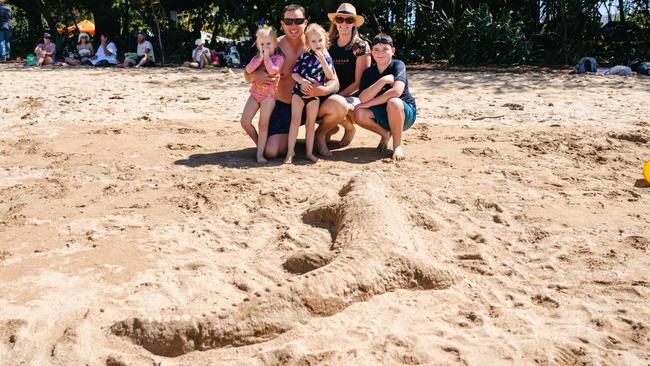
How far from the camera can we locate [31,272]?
3305 mm

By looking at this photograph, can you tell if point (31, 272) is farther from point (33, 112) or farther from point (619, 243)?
point (33, 112)

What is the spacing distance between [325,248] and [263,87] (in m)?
Answer: 2.06

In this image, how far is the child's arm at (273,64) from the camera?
5.21m

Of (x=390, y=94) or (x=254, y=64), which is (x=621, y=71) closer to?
(x=390, y=94)

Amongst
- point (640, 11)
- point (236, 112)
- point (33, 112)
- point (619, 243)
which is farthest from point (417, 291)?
point (640, 11)

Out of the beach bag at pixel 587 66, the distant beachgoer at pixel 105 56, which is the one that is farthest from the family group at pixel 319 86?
the distant beachgoer at pixel 105 56

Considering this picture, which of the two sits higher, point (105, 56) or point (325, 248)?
point (105, 56)

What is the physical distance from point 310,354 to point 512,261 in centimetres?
139

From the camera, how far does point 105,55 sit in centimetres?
1366


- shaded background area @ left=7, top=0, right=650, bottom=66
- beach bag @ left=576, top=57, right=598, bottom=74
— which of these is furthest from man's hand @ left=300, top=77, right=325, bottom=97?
shaded background area @ left=7, top=0, right=650, bottom=66

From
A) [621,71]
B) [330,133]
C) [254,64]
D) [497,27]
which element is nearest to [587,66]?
[621,71]

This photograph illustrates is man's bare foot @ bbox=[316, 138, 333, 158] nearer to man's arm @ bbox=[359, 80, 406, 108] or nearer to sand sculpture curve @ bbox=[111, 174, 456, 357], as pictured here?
man's arm @ bbox=[359, 80, 406, 108]

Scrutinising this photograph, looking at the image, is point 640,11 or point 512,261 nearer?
point 512,261

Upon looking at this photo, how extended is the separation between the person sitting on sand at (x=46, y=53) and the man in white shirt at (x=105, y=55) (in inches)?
31.7
